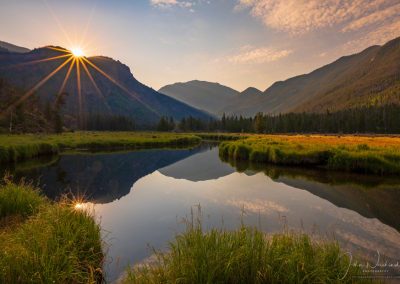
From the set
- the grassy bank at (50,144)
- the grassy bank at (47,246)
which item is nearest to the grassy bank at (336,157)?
the grassy bank at (47,246)

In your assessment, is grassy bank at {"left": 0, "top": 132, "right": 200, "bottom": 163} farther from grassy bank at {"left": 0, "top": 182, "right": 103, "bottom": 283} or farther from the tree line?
the tree line

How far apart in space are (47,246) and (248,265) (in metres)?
5.41

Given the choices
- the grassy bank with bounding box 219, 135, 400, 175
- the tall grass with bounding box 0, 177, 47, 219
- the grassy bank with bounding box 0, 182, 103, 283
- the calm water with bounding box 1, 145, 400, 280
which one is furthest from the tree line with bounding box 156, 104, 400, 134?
the grassy bank with bounding box 0, 182, 103, 283

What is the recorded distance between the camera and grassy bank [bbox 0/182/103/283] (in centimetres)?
660

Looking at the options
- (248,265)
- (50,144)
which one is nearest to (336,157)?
(248,265)

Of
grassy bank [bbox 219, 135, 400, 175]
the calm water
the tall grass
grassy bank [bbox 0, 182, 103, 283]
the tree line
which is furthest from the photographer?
the tree line

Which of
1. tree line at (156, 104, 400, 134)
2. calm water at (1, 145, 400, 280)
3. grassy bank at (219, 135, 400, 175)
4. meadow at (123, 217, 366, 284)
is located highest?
tree line at (156, 104, 400, 134)

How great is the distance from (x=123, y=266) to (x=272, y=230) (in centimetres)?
745

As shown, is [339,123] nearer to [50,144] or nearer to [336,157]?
[336,157]

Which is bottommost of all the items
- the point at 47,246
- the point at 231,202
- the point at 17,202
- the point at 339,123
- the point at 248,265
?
the point at 231,202

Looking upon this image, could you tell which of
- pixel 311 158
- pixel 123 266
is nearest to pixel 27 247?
pixel 123 266

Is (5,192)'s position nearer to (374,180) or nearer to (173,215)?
(173,215)

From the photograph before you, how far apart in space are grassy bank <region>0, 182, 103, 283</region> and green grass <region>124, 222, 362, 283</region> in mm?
1720

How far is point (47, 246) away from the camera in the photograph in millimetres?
7793
